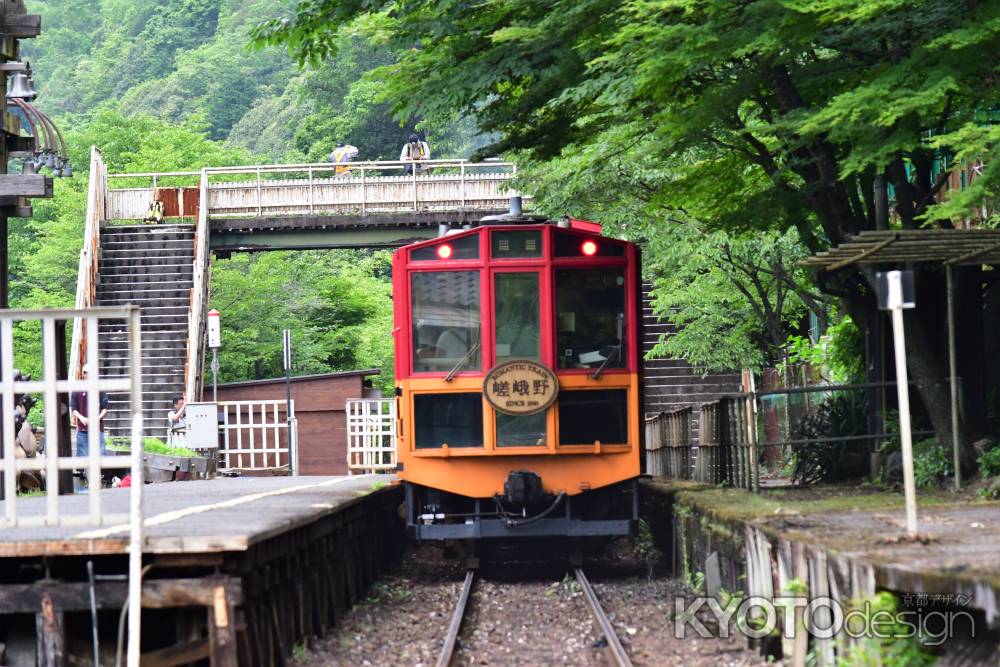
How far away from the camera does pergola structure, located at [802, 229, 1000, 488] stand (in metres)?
9.88

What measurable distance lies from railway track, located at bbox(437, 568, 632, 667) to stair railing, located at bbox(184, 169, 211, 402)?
13.3 meters

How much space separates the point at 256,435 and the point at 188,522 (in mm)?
17980

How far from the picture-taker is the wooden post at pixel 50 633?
Answer: 295 inches

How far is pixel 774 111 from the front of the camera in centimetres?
1240

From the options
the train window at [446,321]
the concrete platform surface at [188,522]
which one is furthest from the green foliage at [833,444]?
the concrete platform surface at [188,522]

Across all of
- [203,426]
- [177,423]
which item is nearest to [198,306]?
[177,423]

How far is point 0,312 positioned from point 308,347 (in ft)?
93.9

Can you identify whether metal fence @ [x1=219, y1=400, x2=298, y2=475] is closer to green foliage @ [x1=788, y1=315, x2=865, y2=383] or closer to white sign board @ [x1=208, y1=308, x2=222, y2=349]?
white sign board @ [x1=208, y1=308, x2=222, y2=349]

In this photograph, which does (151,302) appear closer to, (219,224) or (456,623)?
(219,224)

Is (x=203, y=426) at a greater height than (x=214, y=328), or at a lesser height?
lesser

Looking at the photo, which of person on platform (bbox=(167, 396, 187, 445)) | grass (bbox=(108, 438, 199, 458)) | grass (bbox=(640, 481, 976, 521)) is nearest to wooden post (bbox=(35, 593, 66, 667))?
grass (bbox=(640, 481, 976, 521))

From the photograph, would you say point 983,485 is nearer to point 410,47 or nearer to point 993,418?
point 993,418

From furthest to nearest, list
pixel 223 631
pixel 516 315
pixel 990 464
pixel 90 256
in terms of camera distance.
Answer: pixel 90 256 → pixel 516 315 → pixel 990 464 → pixel 223 631

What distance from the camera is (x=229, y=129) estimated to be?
8088 cm
